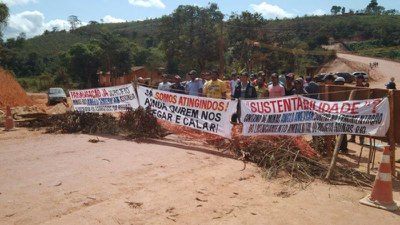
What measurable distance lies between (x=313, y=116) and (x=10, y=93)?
20.2 m

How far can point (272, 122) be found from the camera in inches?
306

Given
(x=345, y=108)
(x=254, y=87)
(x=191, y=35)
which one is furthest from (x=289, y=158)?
(x=191, y=35)

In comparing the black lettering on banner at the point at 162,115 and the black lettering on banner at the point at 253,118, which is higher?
the black lettering on banner at the point at 253,118

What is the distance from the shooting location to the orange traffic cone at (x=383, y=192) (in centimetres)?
519

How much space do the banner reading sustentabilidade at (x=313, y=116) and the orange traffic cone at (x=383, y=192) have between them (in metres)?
1.20

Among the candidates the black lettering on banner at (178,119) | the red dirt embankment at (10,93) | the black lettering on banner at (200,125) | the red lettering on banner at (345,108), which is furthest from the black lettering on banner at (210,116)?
the red dirt embankment at (10,93)

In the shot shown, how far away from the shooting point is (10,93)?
21.8 m

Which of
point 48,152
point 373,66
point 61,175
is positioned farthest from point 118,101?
point 373,66

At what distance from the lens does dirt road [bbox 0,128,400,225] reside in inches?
185

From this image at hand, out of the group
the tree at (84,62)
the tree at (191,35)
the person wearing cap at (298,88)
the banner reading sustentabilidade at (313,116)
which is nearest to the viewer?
the banner reading sustentabilidade at (313,116)

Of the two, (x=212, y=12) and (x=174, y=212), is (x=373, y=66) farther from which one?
(x=174, y=212)

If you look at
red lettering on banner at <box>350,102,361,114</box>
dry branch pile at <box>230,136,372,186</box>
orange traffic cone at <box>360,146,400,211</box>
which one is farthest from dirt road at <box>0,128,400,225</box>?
red lettering on banner at <box>350,102,361,114</box>

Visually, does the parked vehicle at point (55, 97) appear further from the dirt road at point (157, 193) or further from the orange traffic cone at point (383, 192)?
the orange traffic cone at point (383, 192)

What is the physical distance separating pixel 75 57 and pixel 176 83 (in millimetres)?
46984
